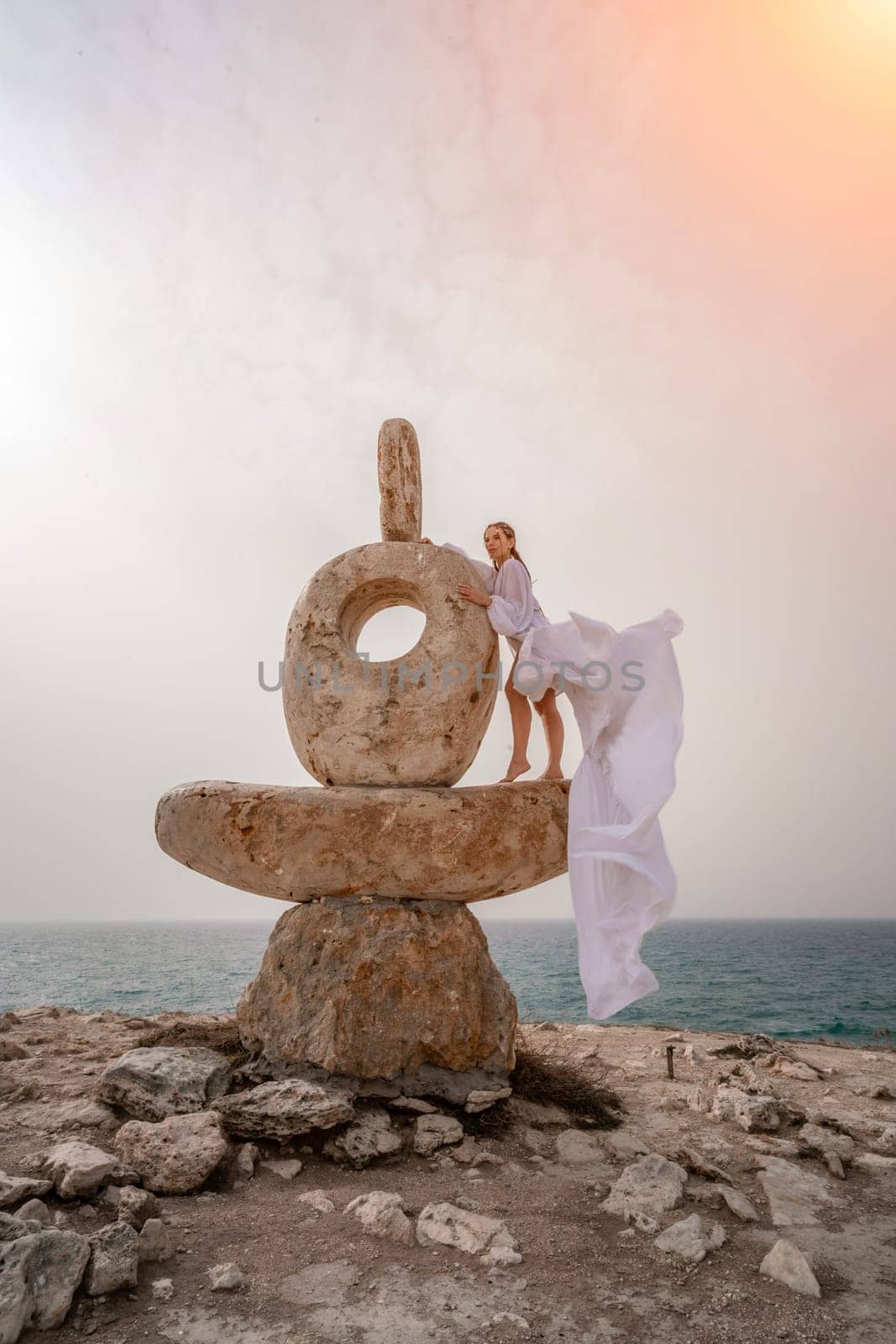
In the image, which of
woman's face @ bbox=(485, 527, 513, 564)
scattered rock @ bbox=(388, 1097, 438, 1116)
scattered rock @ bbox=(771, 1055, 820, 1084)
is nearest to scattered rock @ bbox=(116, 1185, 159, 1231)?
scattered rock @ bbox=(388, 1097, 438, 1116)

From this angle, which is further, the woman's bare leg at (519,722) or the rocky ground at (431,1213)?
the woman's bare leg at (519,722)

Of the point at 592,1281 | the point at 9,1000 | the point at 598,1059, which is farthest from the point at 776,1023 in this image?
the point at 592,1281

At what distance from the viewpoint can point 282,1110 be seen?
12.7 feet

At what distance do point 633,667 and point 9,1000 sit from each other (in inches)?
398

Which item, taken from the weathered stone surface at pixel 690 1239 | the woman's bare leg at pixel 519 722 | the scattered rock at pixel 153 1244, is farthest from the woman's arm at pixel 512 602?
the scattered rock at pixel 153 1244

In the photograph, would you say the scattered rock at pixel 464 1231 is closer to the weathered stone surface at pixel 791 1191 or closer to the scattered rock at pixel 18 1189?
the weathered stone surface at pixel 791 1191

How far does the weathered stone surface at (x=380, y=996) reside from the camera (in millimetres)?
4402

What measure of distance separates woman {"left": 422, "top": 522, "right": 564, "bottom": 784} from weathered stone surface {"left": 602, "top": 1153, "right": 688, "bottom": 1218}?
223 centimetres

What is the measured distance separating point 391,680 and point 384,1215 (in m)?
2.86

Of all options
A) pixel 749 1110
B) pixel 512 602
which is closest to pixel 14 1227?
pixel 749 1110

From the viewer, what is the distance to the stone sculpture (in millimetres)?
4469

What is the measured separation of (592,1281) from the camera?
106 inches

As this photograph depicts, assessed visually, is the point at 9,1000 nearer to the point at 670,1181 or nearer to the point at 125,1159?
the point at 125,1159

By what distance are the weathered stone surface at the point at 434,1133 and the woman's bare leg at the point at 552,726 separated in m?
2.25
